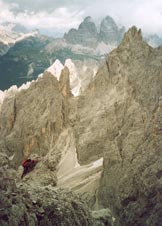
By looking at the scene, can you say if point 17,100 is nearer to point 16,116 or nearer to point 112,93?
point 16,116

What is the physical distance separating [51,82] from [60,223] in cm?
10406

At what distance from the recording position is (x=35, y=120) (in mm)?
123438

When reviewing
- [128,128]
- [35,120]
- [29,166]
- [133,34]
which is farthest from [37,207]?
[35,120]

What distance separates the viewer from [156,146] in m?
74.6

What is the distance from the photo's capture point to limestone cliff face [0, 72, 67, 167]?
392 ft

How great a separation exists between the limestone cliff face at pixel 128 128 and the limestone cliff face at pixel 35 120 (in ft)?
28.1

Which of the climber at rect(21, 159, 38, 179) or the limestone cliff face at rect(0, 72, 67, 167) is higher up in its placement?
the limestone cliff face at rect(0, 72, 67, 167)

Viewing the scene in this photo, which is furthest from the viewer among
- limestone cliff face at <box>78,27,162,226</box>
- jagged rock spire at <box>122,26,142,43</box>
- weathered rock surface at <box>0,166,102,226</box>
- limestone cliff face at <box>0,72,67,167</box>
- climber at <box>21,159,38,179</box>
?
limestone cliff face at <box>0,72,67,167</box>

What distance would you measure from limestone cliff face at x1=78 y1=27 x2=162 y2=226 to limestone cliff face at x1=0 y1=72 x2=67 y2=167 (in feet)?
28.1

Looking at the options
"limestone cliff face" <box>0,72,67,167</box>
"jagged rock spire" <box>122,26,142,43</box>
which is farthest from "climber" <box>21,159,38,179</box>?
"jagged rock spire" <box>122,26,142,43</box>

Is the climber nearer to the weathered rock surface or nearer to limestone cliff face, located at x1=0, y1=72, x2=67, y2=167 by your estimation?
limestone cliff face, located at x1=0, y1=72, x2=67, y2=167

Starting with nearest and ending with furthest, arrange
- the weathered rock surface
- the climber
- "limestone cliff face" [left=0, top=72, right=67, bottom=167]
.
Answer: the weathered rock surface
the climber
"limestone cliff face" [left=0, top=72, right=67, bottom=167]

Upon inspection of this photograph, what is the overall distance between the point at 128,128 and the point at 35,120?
41.3 meters

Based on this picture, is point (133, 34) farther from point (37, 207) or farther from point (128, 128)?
point (37, 207)
